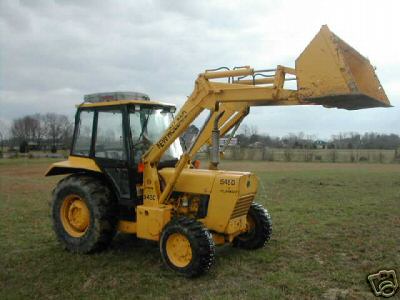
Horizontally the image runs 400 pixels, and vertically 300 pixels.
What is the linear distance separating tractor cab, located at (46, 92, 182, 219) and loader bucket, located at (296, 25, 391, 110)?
2827mm

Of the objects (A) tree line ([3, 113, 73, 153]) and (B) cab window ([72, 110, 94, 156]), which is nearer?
(B) cab window ([72, 110, 94, 156])

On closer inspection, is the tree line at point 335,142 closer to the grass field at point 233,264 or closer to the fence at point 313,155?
the fence at point 313,155

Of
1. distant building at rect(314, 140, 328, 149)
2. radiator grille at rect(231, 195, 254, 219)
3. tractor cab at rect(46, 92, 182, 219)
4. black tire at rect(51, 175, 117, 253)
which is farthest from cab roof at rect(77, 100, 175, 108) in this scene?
distant building at rect(314, 140, 328, 149)

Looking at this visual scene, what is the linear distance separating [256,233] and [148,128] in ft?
8.62

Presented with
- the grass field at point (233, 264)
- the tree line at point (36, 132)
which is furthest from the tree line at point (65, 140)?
the grass field at point (233, 264)

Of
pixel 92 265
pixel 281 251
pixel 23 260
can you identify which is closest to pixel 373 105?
pixel 281 251

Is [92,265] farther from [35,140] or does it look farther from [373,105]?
[35,140]

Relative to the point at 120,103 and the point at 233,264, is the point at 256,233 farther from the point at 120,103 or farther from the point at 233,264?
the point at 120,103

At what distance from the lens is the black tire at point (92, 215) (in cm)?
730

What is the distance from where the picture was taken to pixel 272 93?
6.23 metres

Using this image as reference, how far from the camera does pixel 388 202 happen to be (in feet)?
44.2

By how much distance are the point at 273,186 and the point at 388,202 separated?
575 cm

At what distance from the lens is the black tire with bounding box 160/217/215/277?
6.26 m

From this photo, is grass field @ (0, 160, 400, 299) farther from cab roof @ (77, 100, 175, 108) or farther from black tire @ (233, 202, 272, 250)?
cab roof @ (77, 100, 175, 108)
